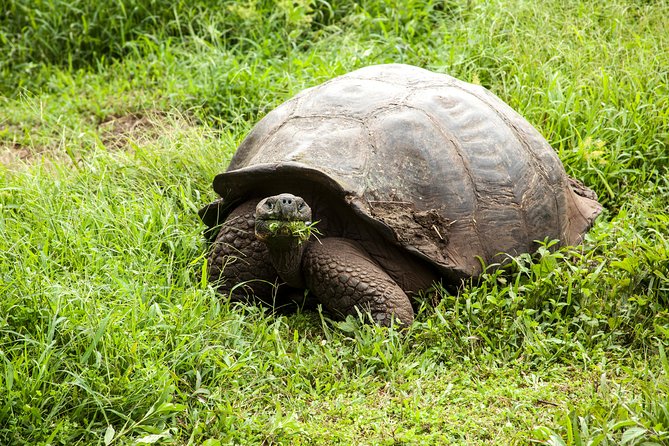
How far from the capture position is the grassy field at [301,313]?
3162 mm

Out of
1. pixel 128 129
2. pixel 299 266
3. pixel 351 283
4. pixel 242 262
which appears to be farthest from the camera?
pixel 128 129

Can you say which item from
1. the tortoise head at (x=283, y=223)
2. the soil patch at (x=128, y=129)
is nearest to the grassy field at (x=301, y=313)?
the soil patch at (x=128, y=129)

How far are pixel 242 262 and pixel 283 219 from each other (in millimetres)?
542

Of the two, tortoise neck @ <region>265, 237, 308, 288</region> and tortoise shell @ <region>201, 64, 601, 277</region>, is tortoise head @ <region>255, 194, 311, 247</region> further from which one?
tortoise shell @ <region>201, 64, 601, 277</region>

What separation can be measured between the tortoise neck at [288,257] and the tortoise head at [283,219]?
0.13 feet

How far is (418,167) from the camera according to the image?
13.3 feet

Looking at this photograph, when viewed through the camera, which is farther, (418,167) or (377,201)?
(418,167)

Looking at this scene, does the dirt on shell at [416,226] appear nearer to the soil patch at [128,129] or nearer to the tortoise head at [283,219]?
the tortoise head at [283,219]

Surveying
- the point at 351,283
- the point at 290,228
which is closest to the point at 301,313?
the point at 351,283

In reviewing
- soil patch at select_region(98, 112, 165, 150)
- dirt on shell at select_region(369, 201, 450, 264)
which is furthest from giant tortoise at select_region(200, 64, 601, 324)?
soil patch at select_region(98, 112, 165, 150)

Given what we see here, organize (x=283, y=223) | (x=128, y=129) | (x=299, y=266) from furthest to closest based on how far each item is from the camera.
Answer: (x=128, y=129)
(x=299, y=266)
(x=283, y=223)

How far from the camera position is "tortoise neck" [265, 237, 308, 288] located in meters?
3.82

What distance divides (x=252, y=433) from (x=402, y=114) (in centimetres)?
174

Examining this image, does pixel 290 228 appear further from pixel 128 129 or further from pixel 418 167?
pixel 128 129
